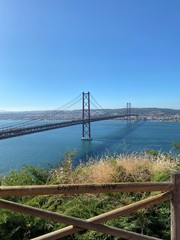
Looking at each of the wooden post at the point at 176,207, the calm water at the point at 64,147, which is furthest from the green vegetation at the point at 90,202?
the calm water at the point at 64,147

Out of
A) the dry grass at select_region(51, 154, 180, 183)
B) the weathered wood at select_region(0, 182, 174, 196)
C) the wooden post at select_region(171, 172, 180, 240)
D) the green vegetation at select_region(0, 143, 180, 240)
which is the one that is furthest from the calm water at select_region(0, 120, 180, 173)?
the weathered wood at select_region(0, 182, 174, 196)

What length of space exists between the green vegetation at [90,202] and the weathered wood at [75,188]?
0.67 m

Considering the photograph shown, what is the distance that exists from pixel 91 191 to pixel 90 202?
986 mm

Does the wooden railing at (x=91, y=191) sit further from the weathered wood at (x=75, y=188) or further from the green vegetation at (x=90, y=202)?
the green vegetation at (x=90, y=202)

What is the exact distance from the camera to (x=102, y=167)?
284 cm

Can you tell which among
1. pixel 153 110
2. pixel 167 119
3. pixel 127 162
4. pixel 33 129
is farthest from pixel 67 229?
pixel 153 110

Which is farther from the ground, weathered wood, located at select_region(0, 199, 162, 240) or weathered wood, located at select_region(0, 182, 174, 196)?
weathered wood, located at select_region(0, 182, 174, 196)

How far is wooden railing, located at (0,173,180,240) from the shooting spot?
47.3 inches

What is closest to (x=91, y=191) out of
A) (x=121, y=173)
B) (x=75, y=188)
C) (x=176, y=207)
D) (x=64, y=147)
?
(x=75, y=188)

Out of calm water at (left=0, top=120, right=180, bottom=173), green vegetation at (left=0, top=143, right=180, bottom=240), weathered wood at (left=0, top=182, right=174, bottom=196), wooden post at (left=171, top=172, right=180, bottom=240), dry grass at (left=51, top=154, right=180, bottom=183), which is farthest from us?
calm water at (left=0, top=120, right=180, bottom=173)

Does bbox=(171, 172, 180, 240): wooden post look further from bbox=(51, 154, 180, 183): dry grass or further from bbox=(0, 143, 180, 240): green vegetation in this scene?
bbox=(51, 154, 180, 183): dry grass

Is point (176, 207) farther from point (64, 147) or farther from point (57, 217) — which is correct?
point (64, 147)

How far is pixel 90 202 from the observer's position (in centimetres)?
223

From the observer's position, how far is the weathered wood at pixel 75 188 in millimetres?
1183
